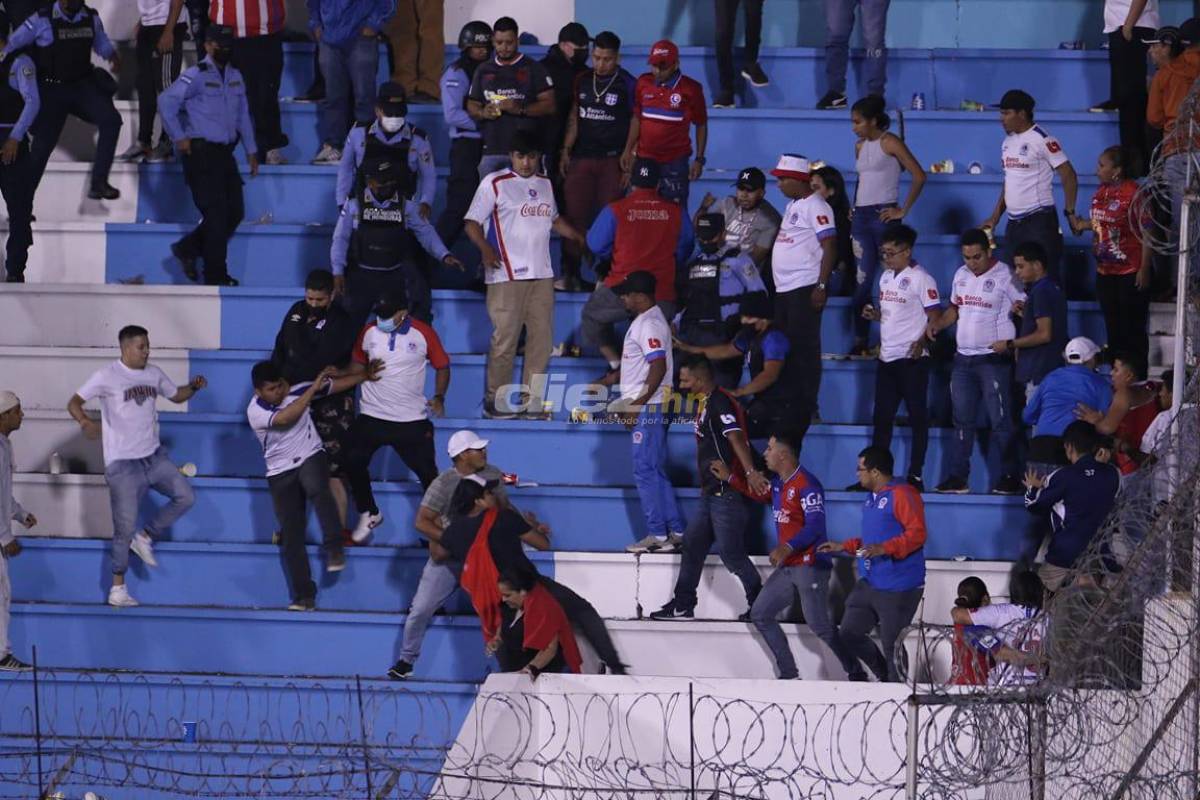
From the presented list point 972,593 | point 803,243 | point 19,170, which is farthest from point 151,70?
point 972,593

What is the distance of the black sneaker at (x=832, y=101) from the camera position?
1505 centimetres

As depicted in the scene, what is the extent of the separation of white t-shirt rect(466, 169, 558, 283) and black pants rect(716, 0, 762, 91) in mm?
2760

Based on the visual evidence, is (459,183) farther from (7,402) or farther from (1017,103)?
(1017,103)

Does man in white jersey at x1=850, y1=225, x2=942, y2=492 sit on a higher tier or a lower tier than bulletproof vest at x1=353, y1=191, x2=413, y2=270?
lower

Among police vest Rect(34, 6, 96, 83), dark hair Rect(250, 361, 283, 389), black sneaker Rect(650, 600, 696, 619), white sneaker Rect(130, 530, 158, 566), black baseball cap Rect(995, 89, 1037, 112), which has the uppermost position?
police vest Rect(34, 6, 96, 83)

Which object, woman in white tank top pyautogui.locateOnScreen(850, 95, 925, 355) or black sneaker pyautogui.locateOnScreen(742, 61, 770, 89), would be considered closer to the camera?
woman in white tank top pyautogui.locateOnScreen(850, 95, 925, 355)

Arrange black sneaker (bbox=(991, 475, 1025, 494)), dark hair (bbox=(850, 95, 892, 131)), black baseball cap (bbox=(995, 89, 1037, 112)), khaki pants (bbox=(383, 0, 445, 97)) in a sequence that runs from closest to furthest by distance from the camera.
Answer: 1. black sneaker (bbox=(991, 475, 1025, 494))
2. black baseball cap (bbox=(995, 89, 1037, 112))
3. dark hair (bbox=(850, 95, 892, 131))
4. khaki pants (bbox=(383, 0, 445, 97))

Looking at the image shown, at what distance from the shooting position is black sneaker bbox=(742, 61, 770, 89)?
1559 cm

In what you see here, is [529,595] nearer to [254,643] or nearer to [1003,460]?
[254,643]

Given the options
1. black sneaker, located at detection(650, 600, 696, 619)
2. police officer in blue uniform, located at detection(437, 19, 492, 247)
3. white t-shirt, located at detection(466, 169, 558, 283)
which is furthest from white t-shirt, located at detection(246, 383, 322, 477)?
black sneaker, located at detection(650, 600, 696, 619)

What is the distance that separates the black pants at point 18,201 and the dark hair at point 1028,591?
317 inches

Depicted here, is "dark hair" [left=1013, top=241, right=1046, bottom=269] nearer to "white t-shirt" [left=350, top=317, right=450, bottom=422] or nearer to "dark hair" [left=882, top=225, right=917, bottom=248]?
"dark hair" [left=882, top=225, right=917, bottom=248]

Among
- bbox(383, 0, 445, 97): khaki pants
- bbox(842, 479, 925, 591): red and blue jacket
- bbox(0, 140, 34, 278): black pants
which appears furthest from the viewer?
bbox(383, 0, 445, 97): khaki pants

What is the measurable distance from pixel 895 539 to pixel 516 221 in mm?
3724
